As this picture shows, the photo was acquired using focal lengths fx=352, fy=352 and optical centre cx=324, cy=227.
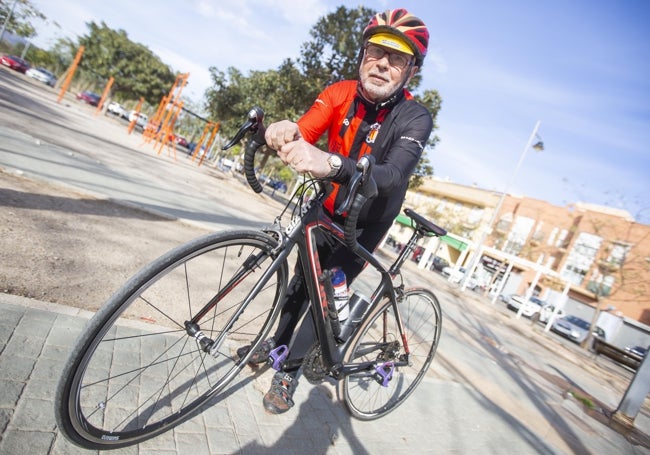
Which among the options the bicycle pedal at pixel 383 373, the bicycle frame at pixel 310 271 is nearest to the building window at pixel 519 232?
the bicycle pedal at pixel 383 373

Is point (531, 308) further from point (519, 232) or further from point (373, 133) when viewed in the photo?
point (373, 133)

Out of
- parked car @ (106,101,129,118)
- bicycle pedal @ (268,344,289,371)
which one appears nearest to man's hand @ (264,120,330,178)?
bicycle pedal @ (268,344,289,371)

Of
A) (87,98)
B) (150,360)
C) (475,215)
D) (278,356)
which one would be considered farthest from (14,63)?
(475,215)

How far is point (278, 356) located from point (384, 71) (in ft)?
6.13

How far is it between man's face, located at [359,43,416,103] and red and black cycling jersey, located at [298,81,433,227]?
4.8 inches

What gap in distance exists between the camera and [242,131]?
1616mm

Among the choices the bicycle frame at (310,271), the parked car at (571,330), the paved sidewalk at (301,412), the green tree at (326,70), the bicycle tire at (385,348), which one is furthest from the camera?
the parked car at (571,330)

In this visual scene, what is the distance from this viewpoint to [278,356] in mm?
2260

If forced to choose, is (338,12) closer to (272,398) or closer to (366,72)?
(366,72)

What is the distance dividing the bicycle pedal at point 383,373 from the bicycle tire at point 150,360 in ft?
3.35

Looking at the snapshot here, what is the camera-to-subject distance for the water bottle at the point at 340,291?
7.45 ft

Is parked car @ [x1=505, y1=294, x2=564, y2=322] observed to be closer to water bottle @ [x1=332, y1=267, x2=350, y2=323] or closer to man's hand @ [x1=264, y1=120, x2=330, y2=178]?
water bottle @ [x1=332, y1=267, x2=350, y2=323]

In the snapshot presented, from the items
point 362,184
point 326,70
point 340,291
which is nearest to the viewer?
point 362,184

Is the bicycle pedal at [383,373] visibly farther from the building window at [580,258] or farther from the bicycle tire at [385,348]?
the building window at [580,258]
